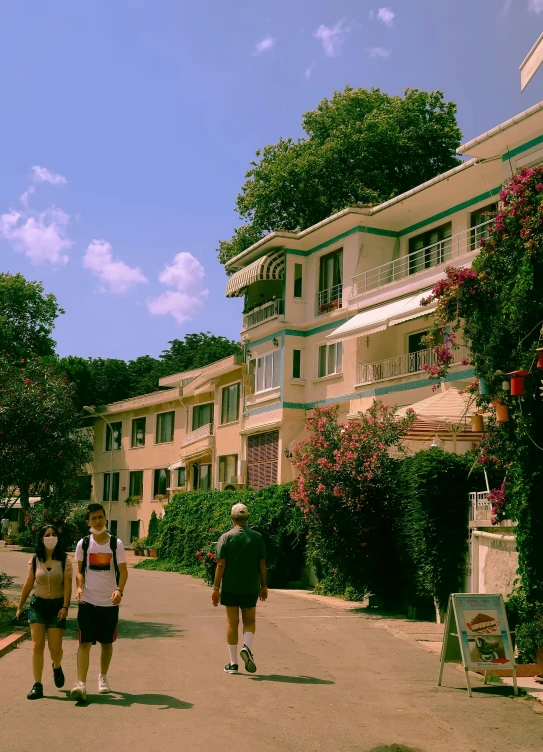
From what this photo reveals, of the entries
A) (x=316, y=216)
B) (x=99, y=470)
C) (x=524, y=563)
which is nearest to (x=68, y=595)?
(x=524, y=563)

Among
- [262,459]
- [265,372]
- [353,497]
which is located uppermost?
[265,372]

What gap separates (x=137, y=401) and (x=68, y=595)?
43.9 meters

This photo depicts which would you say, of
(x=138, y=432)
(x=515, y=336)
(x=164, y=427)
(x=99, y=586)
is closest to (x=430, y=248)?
(x=515, y=336)

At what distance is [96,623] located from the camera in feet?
29.6

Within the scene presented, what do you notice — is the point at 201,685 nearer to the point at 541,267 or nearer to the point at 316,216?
the point at 541,267

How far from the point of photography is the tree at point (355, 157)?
136ft

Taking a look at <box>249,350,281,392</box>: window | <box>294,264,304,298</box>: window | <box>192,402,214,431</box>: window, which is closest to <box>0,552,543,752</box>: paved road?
<box>249,350,281,392</box>: window

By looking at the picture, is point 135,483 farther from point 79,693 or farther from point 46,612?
point 79,693

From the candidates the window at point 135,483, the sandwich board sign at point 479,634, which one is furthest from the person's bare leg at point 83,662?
the window at point 135,483

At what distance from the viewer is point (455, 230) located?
1130 inches

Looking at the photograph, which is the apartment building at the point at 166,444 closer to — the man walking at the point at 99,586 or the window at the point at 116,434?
the window at the point at 116,434

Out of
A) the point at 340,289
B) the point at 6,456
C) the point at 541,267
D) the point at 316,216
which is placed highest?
the point at 316,216

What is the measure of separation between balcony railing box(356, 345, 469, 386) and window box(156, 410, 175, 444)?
2112cm

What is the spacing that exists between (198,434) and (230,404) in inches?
150
